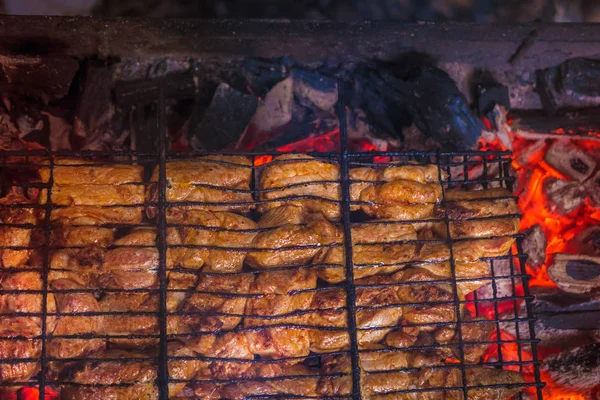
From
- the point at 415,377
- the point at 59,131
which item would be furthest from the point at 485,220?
the point at 59,131

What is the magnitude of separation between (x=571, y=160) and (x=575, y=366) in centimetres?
202

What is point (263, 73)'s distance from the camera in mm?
5062

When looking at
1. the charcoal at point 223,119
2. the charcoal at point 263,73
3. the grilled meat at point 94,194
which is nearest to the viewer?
the grilled meat at point 94,194

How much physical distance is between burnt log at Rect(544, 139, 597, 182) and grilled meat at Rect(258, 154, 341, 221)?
2.58m

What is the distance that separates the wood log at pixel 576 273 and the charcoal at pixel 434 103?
143cm

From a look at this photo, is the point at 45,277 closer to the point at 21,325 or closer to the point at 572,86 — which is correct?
the point at 21,325

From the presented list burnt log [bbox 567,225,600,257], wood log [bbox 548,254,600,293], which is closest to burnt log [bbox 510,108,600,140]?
burnt log [bbox 567,225,600,257]

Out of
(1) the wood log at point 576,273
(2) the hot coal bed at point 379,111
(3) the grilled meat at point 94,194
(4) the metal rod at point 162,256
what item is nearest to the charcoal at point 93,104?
(2) the hot coal bed at point 379,111

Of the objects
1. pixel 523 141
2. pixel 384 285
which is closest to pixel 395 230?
pixel 384 285

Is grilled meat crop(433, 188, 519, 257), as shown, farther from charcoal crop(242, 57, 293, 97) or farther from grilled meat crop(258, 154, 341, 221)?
charcoal crop(242, 57, 293, 97)

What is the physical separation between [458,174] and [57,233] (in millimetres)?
3627

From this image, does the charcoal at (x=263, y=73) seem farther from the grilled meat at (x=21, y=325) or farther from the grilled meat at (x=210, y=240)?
the grilled meat at (x=21, y=325)

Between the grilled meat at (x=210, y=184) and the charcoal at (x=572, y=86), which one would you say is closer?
the grilled meat at (x=210, y=184)

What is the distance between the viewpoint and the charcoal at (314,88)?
5.03 m
